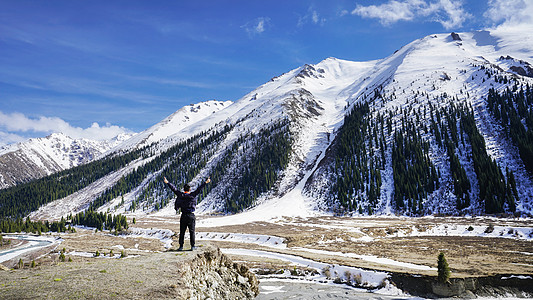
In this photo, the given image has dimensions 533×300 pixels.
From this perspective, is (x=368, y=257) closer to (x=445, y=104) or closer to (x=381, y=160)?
(x=381, y=160)

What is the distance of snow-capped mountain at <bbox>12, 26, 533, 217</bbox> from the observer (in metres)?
79.4

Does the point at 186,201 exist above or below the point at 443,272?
above

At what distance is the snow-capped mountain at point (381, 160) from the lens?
3127 inches

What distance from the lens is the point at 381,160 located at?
103812 millimetres

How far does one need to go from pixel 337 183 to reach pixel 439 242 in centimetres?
6430

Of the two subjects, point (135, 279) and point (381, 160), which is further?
point (381, 160)

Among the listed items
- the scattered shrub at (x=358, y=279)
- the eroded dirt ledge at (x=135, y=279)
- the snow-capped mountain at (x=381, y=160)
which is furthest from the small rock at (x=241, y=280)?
the snow-capped mountain at (x=381, y=160)

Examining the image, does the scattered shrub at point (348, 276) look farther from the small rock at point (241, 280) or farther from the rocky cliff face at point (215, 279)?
the small rock at point (241, 280)

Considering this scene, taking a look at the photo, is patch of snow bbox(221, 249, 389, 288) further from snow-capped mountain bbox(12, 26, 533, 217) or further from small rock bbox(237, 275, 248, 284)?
snow-capped mountain bbox(12, 26, 533, 217)

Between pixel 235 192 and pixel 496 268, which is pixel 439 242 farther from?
pixel 235 192

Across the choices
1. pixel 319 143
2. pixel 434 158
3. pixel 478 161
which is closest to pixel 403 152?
pixel 434 158

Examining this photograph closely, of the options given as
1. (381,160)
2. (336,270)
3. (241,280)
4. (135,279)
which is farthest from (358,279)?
(381,160)

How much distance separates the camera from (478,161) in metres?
80.9

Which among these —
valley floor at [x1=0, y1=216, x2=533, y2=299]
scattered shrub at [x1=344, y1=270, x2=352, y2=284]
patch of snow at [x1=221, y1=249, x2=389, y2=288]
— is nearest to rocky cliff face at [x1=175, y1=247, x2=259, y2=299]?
valley floor at [x1=0, y1=216, x2=533, y2=299]
